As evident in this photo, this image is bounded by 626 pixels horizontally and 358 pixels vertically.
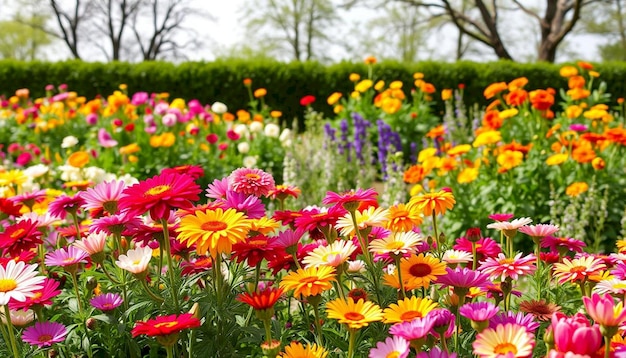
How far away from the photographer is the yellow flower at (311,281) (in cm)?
113

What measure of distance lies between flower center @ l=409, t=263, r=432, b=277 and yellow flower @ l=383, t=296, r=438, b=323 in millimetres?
126

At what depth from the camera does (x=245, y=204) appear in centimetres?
141

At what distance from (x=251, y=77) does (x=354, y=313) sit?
34.9 feet

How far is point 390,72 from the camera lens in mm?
11281

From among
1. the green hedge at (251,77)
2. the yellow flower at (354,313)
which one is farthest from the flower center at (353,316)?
the green hedge at (251,77)

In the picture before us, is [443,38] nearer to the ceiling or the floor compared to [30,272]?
nearer to the ceiling

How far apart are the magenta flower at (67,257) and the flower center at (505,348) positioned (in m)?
0.98

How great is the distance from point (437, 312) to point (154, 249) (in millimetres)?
939

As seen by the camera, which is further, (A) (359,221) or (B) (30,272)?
(A) (359,221)

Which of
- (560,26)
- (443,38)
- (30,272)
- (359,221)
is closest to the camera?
(30,272)

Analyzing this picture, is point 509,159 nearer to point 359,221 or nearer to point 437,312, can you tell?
point 359,221

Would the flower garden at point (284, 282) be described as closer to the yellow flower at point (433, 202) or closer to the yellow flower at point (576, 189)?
the yellow flower at point (433, 202)

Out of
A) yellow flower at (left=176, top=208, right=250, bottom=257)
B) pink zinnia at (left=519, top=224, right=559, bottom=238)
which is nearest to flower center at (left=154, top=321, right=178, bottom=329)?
yellow flower at (left=176, top=208, right=250, bottom=257)

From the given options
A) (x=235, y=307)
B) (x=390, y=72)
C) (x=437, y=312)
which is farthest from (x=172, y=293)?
(x=390, y=72)
